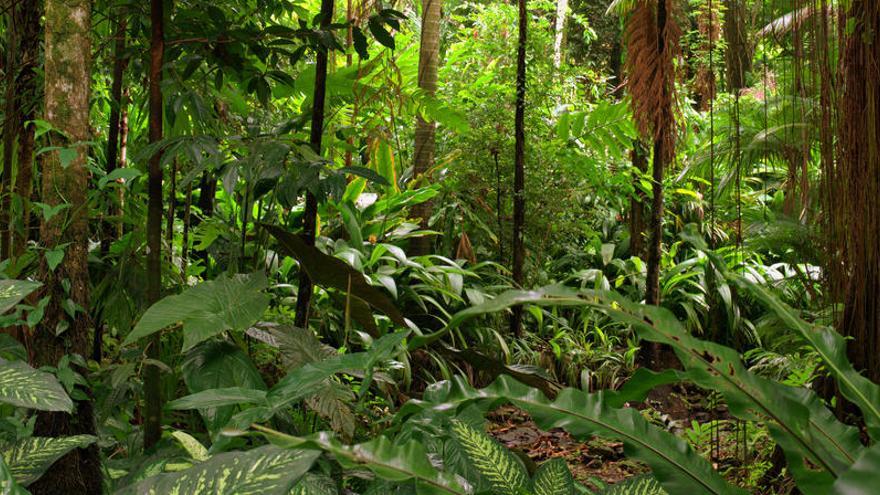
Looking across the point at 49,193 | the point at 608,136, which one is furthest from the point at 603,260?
the point at 49,193

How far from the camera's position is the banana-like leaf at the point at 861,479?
53 centimetres

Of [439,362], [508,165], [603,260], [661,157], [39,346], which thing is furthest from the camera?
[603,260]

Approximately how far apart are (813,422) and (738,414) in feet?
0.37

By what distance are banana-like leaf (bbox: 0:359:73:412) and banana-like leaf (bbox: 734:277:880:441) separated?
30.9 inches

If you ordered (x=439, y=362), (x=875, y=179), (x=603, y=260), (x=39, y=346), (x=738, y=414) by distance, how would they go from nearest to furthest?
(x=738, y=414)
(x=39, y=346)
(x=875, y=179)
(x=439, y=362)
(x=603, y=260)

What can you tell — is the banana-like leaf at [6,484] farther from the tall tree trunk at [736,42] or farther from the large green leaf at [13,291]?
the tall tree trunk at [736,42]

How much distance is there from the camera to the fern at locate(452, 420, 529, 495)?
0.82m

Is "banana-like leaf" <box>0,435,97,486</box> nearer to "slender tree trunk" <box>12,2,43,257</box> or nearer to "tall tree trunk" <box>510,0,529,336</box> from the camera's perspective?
"slender tree trunk" <box>12,2,43,257</box>

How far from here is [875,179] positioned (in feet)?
5.93

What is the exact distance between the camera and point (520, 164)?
4.78 metres

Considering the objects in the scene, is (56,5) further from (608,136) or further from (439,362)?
(608,136)

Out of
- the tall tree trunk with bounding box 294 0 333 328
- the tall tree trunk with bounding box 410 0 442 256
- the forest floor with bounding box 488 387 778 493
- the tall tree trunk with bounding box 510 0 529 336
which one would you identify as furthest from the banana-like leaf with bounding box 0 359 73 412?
the tall tree trunk with bounding box 410 0 442 256

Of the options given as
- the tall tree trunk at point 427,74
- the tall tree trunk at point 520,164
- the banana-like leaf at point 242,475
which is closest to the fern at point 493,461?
the banana-like leaf at point 242,475

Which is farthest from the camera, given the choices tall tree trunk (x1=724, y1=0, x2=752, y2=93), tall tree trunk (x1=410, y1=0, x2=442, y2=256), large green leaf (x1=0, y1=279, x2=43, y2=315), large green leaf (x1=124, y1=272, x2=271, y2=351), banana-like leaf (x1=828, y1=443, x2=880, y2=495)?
tall tree trunk (x1=410, y1=0, x2=442, y2=256)
